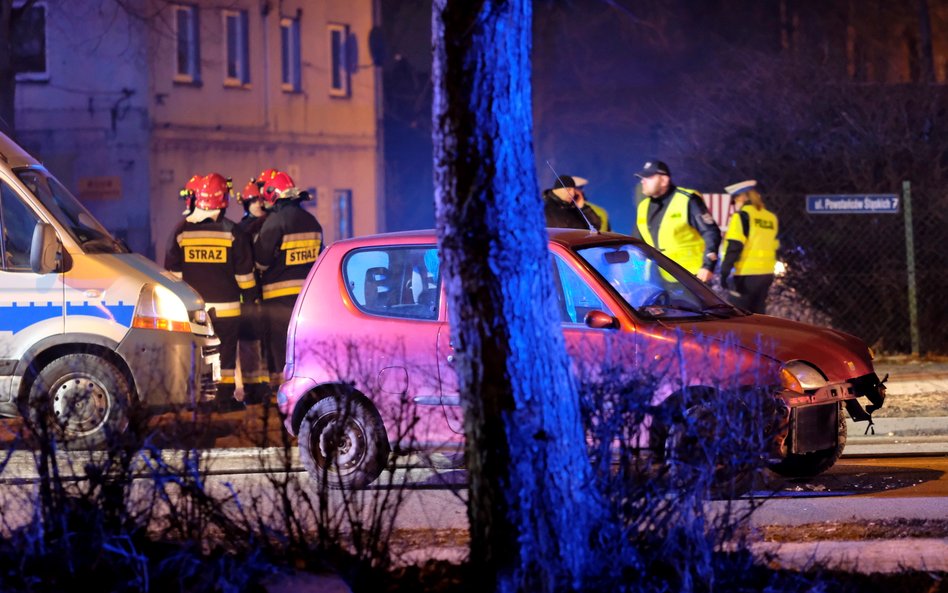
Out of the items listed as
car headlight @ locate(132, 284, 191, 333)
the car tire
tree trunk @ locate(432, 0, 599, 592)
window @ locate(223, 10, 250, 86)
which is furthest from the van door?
window @ locate(223, 10, 250, 86)

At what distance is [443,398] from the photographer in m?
8.09

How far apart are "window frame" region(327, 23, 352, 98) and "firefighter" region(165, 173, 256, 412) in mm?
22183

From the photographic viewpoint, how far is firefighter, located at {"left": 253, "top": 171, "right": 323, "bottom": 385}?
42.1 feet

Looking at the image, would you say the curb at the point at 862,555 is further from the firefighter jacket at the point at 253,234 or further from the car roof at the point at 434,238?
the firefighter jacket at the point at 253,234

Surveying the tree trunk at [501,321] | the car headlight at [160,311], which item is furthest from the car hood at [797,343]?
the car headlight at [160,311]

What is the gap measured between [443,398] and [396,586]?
9.28 feet

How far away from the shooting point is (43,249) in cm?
1073

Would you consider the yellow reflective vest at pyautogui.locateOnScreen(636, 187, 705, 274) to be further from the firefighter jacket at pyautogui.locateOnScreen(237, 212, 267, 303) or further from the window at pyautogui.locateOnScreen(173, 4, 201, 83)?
the window at pyautogui.locateOnScreen(173, 4, 201, 83)

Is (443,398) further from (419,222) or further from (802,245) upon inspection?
(419,222)

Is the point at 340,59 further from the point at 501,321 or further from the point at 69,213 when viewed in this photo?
the point at 501,321

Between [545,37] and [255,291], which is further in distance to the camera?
[545,37]

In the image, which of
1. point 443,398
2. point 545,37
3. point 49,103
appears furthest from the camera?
point 545,37

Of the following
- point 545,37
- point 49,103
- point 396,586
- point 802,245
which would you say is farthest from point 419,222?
point 396,586

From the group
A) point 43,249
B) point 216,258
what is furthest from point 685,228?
point 43,249
